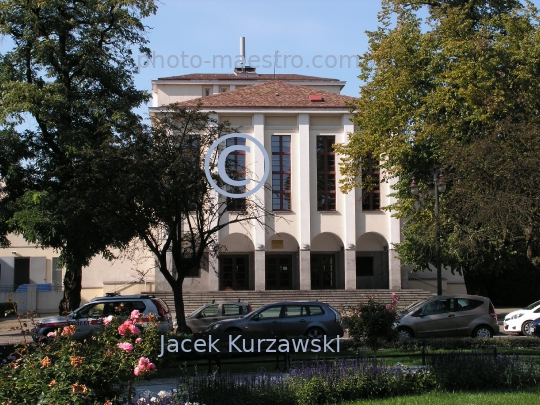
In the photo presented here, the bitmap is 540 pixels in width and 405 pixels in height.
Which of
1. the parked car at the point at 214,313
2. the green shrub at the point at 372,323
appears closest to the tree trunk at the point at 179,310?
the parked car at the point at 214,313

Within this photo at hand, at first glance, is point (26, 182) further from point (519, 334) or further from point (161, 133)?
point (519, 334)

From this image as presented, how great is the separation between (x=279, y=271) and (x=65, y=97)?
22.0 meters

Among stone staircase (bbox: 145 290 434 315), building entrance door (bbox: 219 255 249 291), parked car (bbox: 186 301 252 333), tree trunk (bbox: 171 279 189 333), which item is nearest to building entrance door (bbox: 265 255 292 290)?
building entrance door (bbox: 219 255 249 291)

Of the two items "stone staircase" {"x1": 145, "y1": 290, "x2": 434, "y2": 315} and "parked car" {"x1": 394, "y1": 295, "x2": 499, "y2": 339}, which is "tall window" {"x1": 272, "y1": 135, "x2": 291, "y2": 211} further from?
"parked car" {"x1": 394, "y1": 295, "x2": 499, "y2": 339}

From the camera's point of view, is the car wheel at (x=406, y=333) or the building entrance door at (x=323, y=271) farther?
the building entrance door at (x=323, y=271)

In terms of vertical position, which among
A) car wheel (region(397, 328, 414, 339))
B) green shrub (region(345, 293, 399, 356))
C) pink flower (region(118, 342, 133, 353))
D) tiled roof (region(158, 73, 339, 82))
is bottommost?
car wheel (region(397, 328, 414, 339))

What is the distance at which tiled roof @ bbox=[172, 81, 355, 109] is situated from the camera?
3809 centimetres

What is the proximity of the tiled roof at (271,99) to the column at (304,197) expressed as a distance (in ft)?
3.38

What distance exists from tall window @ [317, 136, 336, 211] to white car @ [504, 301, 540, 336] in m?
15.2

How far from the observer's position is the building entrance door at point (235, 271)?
41312 mm

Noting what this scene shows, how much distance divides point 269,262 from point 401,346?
80.3 ft

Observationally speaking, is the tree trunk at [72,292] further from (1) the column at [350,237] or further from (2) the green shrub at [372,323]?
(1) the column at [350,237]

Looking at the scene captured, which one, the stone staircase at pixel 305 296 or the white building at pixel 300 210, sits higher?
the white building at pixel 300 210

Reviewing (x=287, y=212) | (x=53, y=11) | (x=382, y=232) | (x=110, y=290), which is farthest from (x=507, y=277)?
(x=53, y=11)
